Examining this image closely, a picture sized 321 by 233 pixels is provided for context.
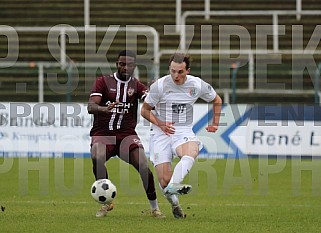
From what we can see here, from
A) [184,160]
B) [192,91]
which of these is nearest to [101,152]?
[184,160]

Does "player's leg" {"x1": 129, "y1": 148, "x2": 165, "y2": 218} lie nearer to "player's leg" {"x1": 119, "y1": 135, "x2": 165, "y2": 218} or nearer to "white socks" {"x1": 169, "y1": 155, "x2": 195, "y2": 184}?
"player's leg" {"x1": 119, "y1": 135, "x2": 165, "y2": 218}

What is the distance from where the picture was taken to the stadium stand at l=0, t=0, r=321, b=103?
86.0ft

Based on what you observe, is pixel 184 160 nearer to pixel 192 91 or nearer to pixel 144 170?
pixel 144 170

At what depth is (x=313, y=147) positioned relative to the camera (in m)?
23.2

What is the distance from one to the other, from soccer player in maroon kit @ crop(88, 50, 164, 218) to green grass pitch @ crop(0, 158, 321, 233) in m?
0.60

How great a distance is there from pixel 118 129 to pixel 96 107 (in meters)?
0.64

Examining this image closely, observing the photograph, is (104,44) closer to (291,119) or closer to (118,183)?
(291,119)

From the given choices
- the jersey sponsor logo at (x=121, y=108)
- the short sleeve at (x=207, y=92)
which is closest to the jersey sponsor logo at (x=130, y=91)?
the jersey sponsor logo at (x=121, y=108)

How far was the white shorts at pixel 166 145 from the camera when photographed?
500 inches

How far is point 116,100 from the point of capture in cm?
1287

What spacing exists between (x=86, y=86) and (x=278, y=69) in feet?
17.5

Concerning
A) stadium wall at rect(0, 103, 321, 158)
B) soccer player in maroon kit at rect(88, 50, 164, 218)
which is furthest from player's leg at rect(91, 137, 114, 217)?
stadium wall at rect(0, 103, 321, 158)

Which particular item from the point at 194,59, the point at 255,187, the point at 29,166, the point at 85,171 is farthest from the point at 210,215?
the point at 194,59

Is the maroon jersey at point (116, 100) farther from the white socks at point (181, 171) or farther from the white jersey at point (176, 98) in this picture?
the white socks at point (181, 171)
